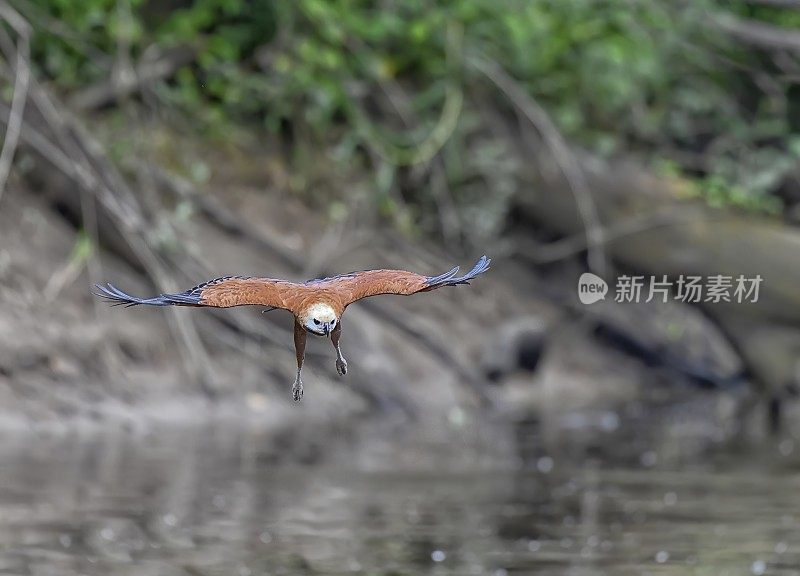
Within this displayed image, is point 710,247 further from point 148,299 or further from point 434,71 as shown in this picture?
point 148,299

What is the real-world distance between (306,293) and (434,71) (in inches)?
306

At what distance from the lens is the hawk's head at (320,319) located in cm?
444

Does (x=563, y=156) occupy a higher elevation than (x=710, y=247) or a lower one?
higher

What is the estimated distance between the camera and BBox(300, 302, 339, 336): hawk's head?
4441mm

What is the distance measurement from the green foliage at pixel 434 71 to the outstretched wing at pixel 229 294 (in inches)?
260

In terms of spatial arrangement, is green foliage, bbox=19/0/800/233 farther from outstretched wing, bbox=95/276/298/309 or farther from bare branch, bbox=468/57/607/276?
outstretched wing, bbox=95/276/298/309

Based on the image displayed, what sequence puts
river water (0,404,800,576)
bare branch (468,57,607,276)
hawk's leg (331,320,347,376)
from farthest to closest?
bare branch (468,57,607,276), river water (0,404,800,576), hawk's leg (331,320,347,376)

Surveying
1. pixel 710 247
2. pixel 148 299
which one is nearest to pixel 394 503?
pixel 148 299

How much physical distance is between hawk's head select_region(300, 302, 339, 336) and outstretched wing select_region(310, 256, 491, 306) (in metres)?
0.12
